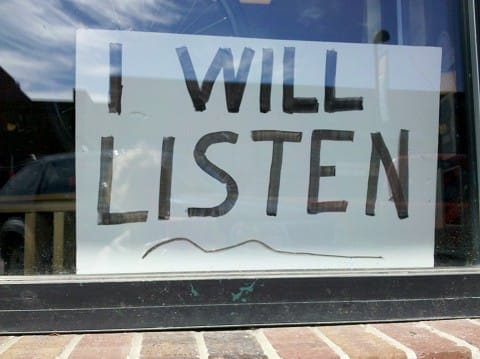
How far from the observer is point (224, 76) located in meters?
1.86

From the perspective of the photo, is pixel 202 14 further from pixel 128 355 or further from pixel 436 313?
pixel 436 313

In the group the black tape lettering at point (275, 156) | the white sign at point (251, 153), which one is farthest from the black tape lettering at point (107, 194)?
the black tape lettering at point (275, 156)

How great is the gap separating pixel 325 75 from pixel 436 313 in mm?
953

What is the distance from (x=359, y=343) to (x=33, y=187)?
1.21 m

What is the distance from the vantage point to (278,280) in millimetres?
1709

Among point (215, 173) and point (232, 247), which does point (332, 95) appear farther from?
point (232, 247)

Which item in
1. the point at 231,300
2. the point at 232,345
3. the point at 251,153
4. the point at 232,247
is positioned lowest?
the point at 232,345

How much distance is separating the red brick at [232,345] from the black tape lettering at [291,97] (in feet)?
2.72

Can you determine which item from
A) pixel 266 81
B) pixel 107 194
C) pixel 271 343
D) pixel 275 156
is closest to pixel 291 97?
pixel 266 81

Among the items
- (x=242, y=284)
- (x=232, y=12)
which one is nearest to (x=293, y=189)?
(x=242, y=284)

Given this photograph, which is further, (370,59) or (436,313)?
(370,59)

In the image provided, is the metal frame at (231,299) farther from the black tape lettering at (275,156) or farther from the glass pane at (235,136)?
the black tape lettering at (275,156)

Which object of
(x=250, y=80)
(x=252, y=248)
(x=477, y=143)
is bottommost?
(x=252, y=248)

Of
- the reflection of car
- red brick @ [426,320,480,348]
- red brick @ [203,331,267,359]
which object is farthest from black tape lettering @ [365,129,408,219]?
the reflection of car
